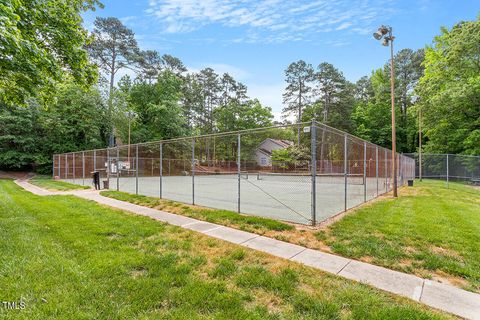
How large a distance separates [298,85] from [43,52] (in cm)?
3954

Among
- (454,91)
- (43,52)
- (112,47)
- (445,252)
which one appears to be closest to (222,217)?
(445,252)

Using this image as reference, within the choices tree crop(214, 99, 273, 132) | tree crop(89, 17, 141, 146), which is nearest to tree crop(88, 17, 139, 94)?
tree crop(89, 17, 141, 146)

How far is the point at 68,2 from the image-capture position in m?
6.65

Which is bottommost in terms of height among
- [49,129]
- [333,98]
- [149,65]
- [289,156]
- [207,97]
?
[289,156]

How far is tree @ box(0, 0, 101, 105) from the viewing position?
14.8 ft

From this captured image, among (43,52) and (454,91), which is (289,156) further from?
(454,91)

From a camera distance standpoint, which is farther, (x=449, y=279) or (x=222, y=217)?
(x=222, y=217)

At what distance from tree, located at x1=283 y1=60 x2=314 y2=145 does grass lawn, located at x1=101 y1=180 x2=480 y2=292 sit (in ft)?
115

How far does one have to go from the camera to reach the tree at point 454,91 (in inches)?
732

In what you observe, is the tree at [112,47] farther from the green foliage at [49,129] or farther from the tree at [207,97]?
the tree at [207,97]

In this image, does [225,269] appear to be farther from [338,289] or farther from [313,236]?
[313,236]

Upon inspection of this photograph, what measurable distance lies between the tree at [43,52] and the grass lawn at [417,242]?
20.9ft

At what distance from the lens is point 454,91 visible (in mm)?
18438

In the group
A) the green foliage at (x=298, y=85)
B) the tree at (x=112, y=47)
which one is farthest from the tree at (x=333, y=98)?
the tree at (x=112, y=47)
